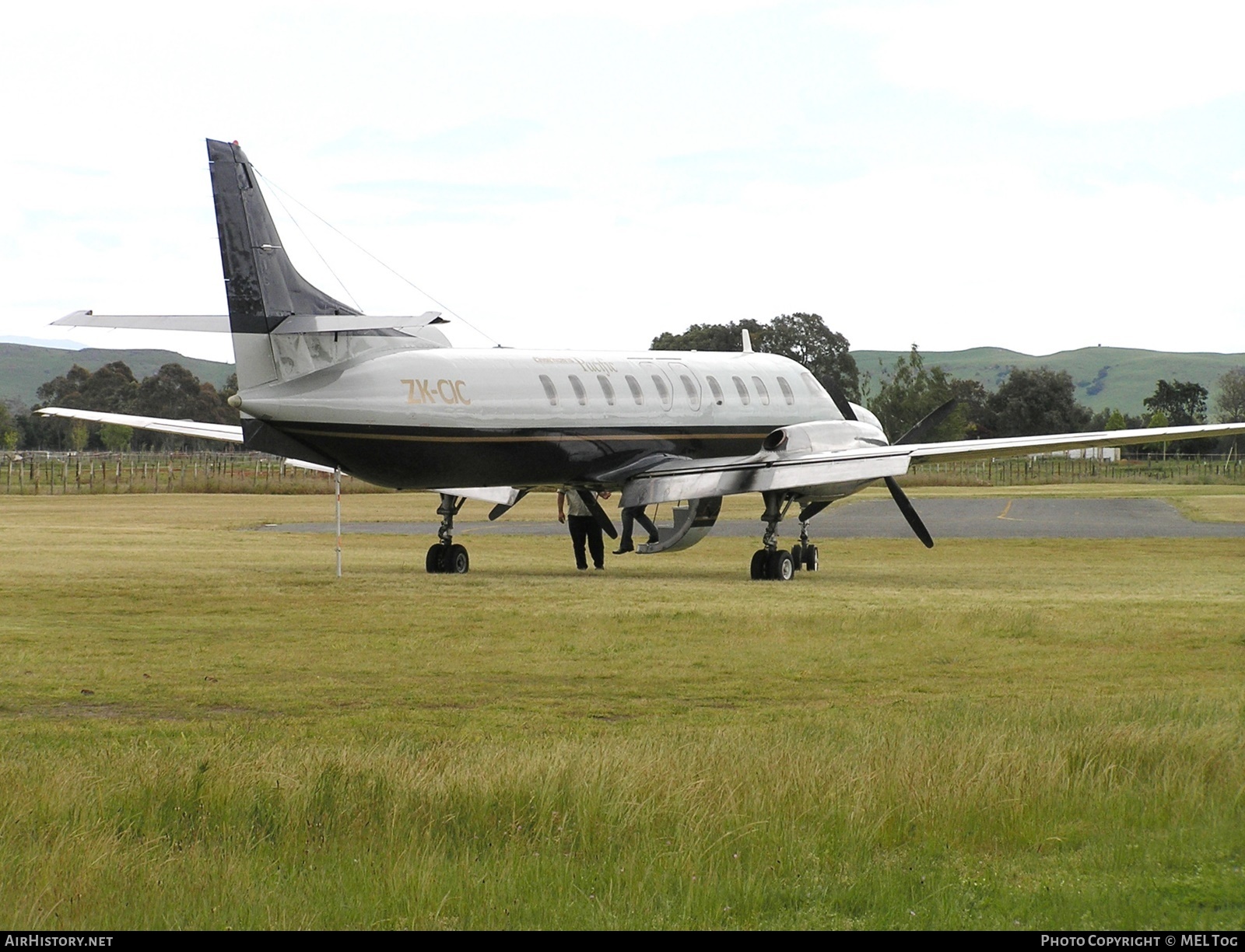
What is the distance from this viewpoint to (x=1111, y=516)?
45406mm

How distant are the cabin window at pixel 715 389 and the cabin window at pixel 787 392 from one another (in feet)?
6.65

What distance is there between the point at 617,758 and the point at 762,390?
71.6 ft

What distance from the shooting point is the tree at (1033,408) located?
418 ft

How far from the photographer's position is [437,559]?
27.2 meters

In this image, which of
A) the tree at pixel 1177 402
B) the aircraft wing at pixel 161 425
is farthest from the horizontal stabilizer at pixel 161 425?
the tree at pixel 1177 402

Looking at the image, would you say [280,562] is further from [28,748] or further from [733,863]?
[733,863]

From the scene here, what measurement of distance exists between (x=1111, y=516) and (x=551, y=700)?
116ft

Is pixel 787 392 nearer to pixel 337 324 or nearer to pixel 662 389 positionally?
pixel 662 389

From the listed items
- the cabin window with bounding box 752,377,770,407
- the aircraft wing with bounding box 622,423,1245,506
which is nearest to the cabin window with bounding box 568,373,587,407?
the aircraft wing with bounding box 622,423,1245,506

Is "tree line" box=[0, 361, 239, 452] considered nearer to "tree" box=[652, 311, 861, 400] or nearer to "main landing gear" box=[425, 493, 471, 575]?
"tree" box=[652, 311, 861, 400]

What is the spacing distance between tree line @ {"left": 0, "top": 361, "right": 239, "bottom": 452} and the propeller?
10928 centimetres

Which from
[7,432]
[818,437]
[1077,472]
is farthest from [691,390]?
[7,432]

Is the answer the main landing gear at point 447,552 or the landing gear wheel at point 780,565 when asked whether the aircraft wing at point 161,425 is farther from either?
the landing gear wheel at point 780,565

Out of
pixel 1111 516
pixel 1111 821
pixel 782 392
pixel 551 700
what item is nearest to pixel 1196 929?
pixel 1111 821
